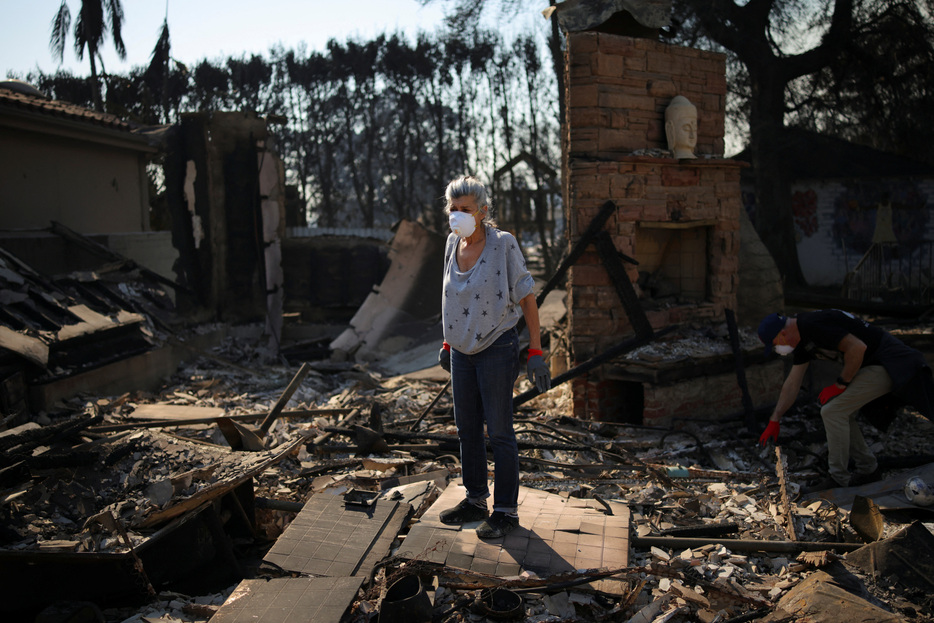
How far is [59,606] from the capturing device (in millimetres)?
3141

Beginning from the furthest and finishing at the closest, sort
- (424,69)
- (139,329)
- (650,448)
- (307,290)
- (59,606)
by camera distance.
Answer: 1. (424,69)
2. (307,290)
3. (139,329)
4. (650,448)
5. (59,606)

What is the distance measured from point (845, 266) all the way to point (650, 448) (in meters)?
14.5

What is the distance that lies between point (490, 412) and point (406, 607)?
3.47 ft

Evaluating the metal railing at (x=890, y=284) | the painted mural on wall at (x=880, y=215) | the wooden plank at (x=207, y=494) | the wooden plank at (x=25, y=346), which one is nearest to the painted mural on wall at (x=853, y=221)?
the painted mural on wall at (x=880, y=215)

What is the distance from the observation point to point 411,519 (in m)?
3.78

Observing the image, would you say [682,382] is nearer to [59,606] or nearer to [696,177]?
[696,177]

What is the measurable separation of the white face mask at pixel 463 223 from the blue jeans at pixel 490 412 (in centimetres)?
57

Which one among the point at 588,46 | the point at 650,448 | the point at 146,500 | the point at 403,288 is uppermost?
the point at 588,46

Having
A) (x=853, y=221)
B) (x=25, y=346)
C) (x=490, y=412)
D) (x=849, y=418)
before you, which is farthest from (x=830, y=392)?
(x=853, y=221)

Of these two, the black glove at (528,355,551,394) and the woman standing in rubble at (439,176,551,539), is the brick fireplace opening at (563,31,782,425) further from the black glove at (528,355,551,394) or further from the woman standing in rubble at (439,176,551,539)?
the woman standing in rubble at (439,176,551,539)

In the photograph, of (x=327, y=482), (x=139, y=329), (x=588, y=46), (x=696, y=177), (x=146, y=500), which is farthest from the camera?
(x=139, y=329)

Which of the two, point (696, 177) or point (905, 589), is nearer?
point (905, 589)

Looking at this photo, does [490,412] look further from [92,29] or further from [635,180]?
[92,29]

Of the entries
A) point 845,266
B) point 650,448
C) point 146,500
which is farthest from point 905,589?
point 845,266
